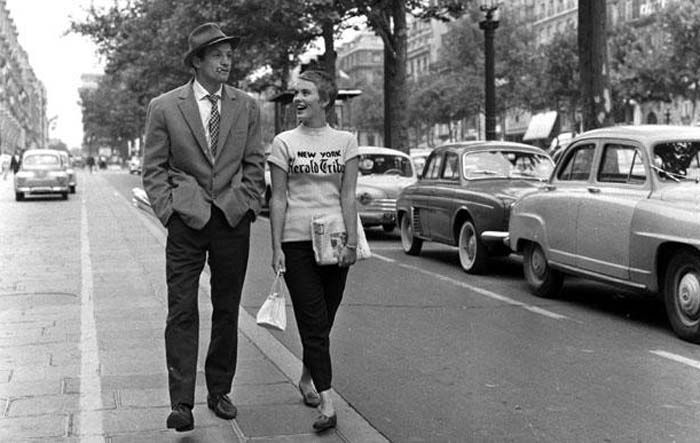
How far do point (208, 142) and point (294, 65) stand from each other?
1376 inches

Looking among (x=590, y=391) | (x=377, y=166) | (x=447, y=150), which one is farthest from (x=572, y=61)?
(x=590, y=391)

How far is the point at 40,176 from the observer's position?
104 feet

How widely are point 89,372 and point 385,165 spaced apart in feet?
39.6

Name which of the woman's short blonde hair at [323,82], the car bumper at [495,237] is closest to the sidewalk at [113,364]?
the woman's short blonde hair at [323,82]

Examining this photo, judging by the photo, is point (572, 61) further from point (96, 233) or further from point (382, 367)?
point (382, 367)

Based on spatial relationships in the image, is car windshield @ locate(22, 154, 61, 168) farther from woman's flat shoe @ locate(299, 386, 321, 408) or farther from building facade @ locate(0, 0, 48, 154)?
building facade @ locate(0, 0, 48, 154)

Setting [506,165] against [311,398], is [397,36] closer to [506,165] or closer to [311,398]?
[506,165]

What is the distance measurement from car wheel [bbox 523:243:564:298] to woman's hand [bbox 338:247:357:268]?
4887mm

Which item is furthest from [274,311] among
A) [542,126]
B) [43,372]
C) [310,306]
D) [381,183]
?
[542,126]

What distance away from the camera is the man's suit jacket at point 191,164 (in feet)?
15.9

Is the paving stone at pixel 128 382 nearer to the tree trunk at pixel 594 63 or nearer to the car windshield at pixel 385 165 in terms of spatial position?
the tree trunk at pixel 594 63

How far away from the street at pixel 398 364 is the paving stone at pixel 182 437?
1cm

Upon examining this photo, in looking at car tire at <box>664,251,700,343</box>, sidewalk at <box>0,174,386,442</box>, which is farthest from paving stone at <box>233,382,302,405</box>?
car tire at <box>664,251,700,343</box>

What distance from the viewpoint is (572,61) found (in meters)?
53.1
